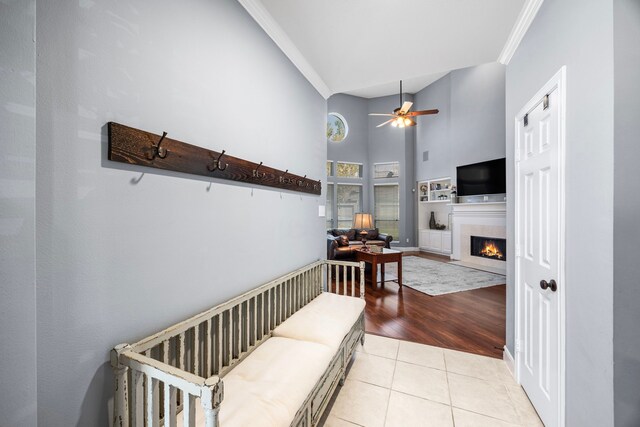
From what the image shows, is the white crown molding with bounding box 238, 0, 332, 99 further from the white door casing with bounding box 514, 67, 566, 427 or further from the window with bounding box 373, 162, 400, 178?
the window with bounding box 373, 162, 400, 178

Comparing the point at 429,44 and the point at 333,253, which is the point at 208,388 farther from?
the point at 333,253

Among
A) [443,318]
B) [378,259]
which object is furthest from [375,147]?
[443,318]

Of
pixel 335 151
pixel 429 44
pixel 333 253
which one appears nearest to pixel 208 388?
pixel 429 44

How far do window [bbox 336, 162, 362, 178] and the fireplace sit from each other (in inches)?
156

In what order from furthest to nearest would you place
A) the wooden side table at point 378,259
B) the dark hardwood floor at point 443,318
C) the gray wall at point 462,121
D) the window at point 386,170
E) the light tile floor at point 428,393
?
the window at point 386,170 < the gray wall at point 462,121 < the wooden side table at point 378,259 < the dark hardwood floor at point 443,318 < the light tile floor at point 428,393

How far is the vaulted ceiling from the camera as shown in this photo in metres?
1.67

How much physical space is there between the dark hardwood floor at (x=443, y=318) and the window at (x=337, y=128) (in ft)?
17.5

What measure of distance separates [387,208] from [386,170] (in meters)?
1.29

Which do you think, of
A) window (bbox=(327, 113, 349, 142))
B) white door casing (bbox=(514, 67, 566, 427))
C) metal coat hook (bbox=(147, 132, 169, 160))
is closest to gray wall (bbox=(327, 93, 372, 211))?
window (bbox=(327, 113, 349, 142))

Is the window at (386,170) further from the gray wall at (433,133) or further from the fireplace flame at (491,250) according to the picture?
the fireplace flame at (491,250)

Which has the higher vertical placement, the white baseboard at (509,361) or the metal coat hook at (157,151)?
the metal coat hook at (157,151)

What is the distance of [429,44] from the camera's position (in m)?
2.10

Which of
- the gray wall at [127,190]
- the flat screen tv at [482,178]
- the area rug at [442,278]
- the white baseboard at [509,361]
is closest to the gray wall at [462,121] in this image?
the flat screen tv at [482,178]

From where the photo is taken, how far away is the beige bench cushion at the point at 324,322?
1.63 metres
